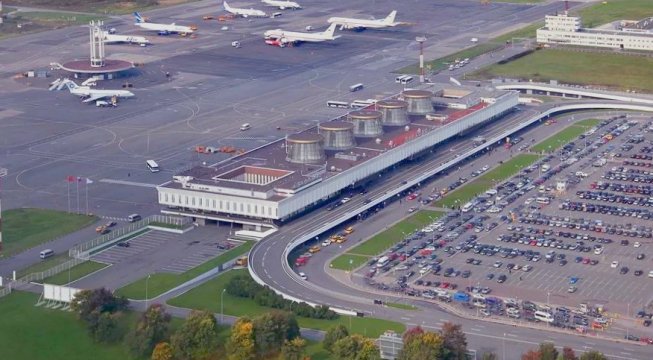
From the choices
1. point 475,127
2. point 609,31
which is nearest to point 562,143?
point 475,127

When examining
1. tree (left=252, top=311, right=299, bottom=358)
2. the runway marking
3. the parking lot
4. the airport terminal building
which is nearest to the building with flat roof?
the airport terminal building

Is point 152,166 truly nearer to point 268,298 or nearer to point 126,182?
point 126,182

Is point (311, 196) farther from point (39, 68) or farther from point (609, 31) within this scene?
point (609, 31)

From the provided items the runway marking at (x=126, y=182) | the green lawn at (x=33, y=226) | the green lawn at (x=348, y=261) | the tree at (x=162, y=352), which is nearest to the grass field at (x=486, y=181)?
the green lawn at (x=348, y=261)

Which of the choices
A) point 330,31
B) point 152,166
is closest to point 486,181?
point 152,166

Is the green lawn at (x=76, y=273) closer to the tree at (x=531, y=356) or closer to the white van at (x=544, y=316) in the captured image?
the white van at (x=544, y=316)

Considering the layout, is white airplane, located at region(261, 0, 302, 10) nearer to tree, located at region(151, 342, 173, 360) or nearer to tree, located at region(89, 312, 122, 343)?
tree, located at region(89, 312, 122, 343)
